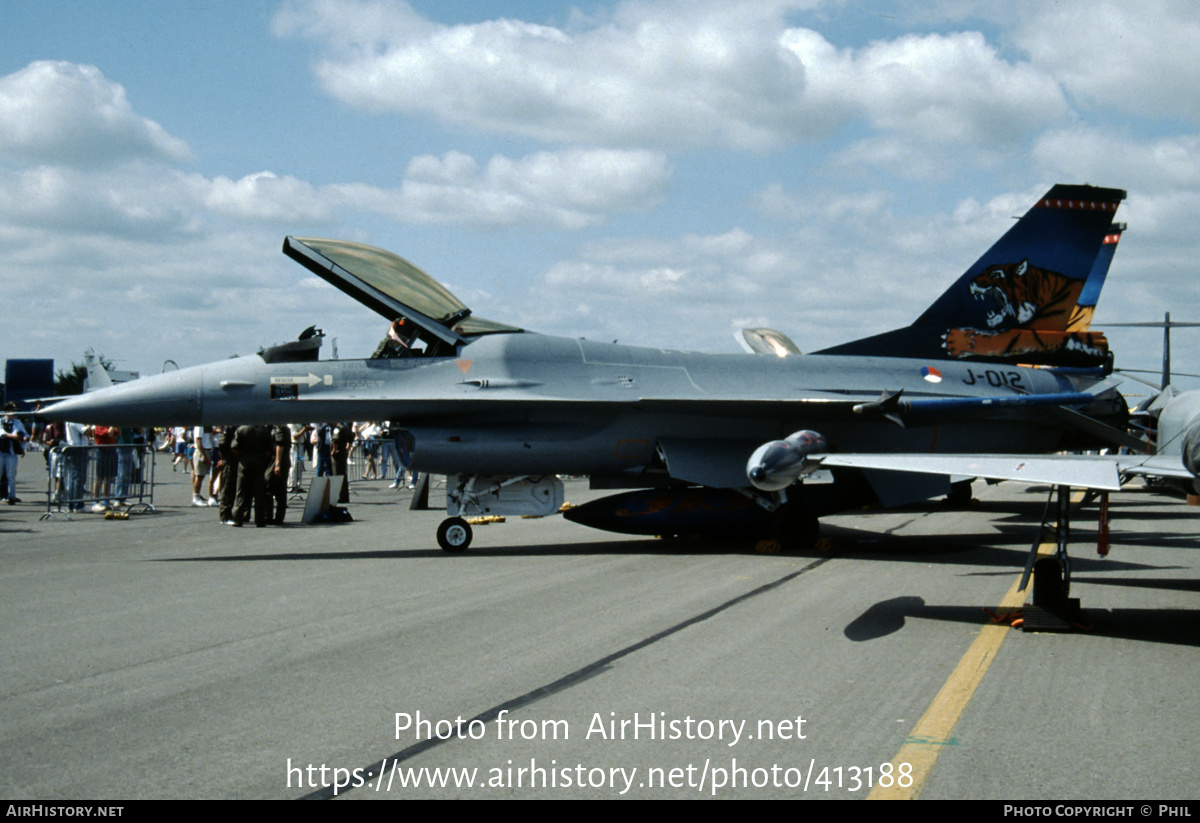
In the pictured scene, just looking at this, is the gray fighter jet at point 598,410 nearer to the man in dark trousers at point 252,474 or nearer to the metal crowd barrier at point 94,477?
the man in dark trousers at point 252,474

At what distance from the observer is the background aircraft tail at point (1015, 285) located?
47.0 feet

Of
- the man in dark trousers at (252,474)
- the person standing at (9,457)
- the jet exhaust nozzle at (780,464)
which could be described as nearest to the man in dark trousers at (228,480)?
the man in dark trousers at (252,474)

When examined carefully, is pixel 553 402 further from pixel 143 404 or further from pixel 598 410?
pixel 143 404

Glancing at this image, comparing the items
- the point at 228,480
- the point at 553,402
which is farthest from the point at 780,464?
the point at 228,480

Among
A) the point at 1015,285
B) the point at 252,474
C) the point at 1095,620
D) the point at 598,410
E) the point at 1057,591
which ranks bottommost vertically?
the point at 1095,620

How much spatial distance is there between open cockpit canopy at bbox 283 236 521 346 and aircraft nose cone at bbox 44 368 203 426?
6.38 ft

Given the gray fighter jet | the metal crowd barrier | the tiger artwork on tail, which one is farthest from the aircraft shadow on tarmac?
the metal crowd barrier

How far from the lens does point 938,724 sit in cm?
466

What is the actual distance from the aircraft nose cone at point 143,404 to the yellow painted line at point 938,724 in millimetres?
8508

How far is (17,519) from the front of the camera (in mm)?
16312

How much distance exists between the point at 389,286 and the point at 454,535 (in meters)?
3.13

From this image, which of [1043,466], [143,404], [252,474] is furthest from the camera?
[252,474]

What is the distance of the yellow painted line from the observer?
3.85m

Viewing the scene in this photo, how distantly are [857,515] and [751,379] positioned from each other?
20.7 ft
